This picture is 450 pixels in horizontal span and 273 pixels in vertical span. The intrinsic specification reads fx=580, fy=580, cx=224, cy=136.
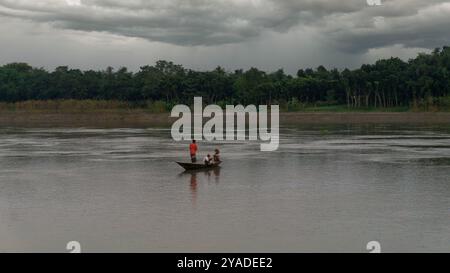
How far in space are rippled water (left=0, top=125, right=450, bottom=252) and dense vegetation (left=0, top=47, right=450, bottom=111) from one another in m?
66.0

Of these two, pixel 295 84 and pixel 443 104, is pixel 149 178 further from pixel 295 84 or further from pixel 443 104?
pixel 295 84

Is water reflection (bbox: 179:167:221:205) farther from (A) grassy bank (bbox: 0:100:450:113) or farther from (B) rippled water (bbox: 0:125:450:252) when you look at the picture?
(A) grassy bank (bbox: 0:100:450:113)

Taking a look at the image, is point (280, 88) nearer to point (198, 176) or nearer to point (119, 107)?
point (119, 107)

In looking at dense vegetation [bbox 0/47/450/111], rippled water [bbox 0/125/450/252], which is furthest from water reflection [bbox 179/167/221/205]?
dense vegetation [bbox 0/47/450/111]

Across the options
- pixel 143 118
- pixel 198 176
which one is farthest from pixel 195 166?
pixel 143 118

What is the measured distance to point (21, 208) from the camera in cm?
1936

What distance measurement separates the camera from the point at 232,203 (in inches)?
782

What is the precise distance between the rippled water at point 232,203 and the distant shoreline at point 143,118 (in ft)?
177

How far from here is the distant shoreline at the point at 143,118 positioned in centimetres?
8856

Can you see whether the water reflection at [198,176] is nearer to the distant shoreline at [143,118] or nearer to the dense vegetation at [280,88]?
the distant shoreline at [143,118]

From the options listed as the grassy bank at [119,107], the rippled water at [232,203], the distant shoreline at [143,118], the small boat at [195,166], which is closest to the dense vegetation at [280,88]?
the grassy bank at [119,107]

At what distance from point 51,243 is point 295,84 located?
9546 cm
